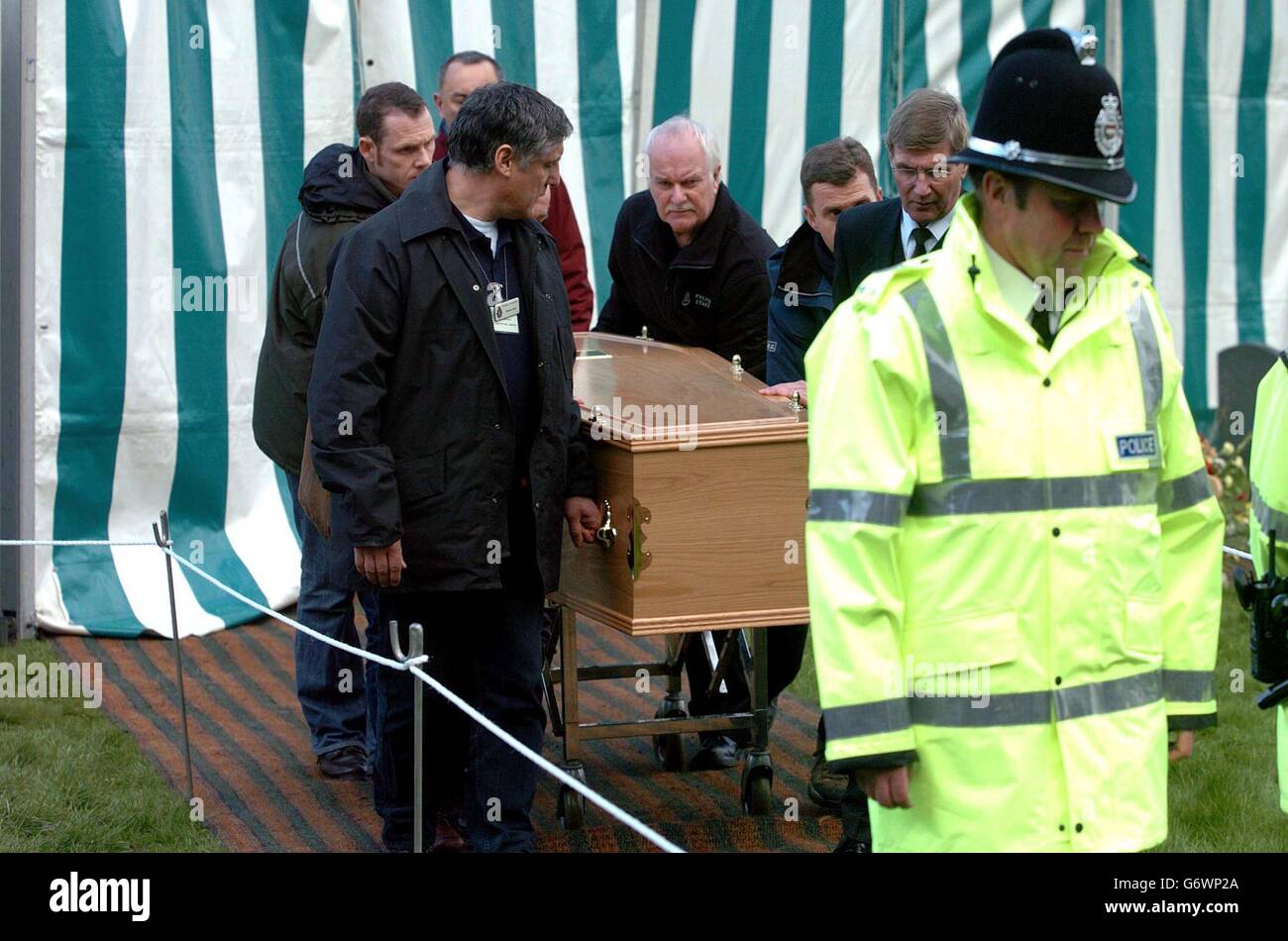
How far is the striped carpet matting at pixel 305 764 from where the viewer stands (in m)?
5.16

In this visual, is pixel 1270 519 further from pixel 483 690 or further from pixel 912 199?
pixel 483 690

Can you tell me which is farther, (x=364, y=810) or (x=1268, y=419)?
(x=364, y=810)

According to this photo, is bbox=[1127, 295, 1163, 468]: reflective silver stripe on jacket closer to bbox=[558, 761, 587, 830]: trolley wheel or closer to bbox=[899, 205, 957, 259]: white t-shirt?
bbox=[899, 205, 957, 259]: white t-shirt

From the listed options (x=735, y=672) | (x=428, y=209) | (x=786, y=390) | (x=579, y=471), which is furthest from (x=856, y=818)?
(x=428, y=209)

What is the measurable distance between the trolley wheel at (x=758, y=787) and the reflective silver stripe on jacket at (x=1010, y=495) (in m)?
2.69

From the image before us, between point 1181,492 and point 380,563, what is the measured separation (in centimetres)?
198

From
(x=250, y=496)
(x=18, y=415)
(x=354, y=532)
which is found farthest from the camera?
(x=250, y=496)

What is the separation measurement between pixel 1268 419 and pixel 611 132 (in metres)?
5.51

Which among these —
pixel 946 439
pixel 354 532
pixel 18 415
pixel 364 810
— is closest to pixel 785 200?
pixel 18 415

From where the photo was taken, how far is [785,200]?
8891mm

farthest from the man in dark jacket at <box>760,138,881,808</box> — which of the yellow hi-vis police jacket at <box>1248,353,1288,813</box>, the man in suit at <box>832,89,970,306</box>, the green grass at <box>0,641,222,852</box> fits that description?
the yellow hi-vis police jacket at <box>1248,353,1288,813</box>

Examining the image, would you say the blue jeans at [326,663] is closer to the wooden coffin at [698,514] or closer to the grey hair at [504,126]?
the wooden coffin at [698,514]

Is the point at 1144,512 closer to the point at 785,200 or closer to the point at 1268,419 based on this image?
the point at 1268,419

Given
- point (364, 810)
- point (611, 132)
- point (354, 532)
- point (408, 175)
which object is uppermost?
point (611, 132)
